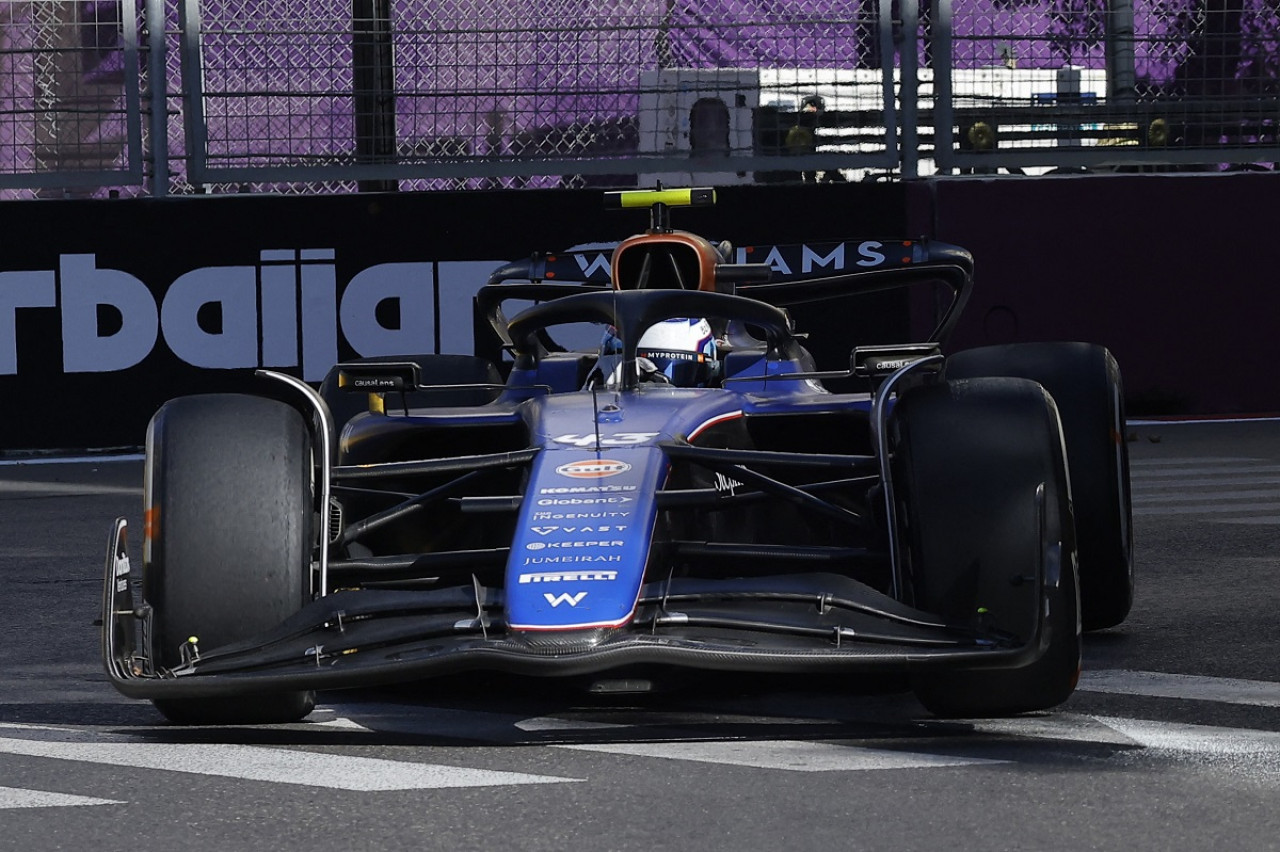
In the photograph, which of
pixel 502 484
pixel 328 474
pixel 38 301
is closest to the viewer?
pixel 328 474

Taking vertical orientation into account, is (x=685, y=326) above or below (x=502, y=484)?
above

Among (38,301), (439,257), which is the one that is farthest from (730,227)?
(38,301)

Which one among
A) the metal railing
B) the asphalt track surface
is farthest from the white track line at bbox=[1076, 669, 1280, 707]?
the metal railing

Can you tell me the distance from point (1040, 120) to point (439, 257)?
3.53 m

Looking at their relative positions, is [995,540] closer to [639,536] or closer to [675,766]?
[639,536]

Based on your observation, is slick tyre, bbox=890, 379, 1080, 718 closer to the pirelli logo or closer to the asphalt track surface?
the asphalt track surface

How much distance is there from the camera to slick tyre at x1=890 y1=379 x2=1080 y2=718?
4.52m

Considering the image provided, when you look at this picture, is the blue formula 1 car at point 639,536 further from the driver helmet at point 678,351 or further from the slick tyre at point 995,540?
the driver helmet at point 678,351

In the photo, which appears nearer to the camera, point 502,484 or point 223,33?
point 502,484

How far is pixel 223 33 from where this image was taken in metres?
11.7

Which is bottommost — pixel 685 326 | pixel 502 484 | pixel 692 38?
pixel 502 484

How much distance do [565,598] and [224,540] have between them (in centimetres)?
85

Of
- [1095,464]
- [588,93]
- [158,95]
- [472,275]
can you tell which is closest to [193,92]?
[158,95]

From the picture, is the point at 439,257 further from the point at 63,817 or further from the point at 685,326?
the point at 63,817
